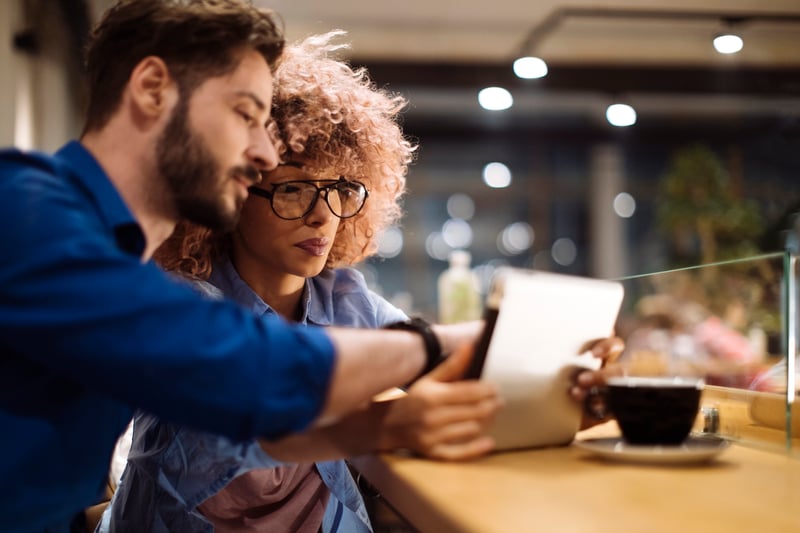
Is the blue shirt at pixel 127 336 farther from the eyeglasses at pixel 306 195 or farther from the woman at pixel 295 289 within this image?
the eyeglasses at pixel 306 195

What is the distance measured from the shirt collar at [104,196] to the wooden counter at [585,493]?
17.9 inches

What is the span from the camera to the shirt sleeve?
0.80 m

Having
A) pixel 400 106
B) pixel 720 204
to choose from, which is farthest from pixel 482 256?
pixel 400 106

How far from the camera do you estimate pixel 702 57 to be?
6.79m

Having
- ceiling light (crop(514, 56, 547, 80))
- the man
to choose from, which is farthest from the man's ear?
ceiling light (crop(514, 56, 547, 80))

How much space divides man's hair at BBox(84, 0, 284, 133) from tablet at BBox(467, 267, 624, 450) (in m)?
0.50

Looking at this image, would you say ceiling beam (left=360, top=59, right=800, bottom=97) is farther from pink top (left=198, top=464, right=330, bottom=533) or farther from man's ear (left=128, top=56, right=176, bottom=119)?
man's ear (left=128, top=56, right=176, bottom=119)

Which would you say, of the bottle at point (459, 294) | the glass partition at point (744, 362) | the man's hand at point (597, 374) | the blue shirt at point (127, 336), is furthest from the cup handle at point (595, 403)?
the bottle at point (459, 294)

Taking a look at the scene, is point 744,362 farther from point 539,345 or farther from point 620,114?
point 539,345

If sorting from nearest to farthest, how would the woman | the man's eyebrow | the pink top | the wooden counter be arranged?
the wooden counter
the man's eyebrow
the woman
the pink top

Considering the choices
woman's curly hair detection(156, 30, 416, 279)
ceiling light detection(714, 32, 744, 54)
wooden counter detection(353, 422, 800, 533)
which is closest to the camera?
wooden counter detection(353, 422, 800, 533)

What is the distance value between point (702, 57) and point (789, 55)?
0.80 meters

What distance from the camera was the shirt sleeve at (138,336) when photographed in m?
0.80

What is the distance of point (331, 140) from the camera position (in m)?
1.68
